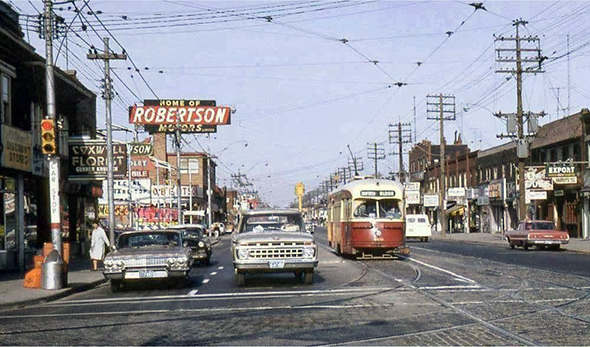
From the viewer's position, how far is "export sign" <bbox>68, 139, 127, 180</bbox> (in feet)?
106

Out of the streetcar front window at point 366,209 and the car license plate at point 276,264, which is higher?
the streetcar front window at point 366,209

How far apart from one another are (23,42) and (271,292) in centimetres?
1672

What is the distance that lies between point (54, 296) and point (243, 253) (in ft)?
15.0

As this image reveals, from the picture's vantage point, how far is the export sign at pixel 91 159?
32.4 metres

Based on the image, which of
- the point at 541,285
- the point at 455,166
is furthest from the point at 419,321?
the point at 455,166

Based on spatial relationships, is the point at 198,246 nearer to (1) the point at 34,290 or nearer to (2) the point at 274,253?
(1) the point at 34,290

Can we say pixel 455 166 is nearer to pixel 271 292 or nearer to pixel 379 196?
pixel 379 196

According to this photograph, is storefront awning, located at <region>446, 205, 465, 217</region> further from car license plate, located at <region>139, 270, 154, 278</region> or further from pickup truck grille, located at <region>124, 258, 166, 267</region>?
car license plate, located at <region>139, 270, 154, 278</region>

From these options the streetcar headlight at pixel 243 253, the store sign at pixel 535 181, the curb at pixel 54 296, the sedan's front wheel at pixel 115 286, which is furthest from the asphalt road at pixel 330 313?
the store sign at pixel 535 181

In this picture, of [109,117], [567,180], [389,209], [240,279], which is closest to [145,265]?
[240,279]

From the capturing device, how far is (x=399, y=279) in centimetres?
2048

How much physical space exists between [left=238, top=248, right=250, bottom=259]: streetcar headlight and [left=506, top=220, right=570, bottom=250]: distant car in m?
25.0

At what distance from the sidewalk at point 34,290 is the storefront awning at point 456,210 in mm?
58182

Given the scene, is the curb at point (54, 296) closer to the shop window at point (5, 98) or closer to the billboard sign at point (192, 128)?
the shop window at point (5, 98)
